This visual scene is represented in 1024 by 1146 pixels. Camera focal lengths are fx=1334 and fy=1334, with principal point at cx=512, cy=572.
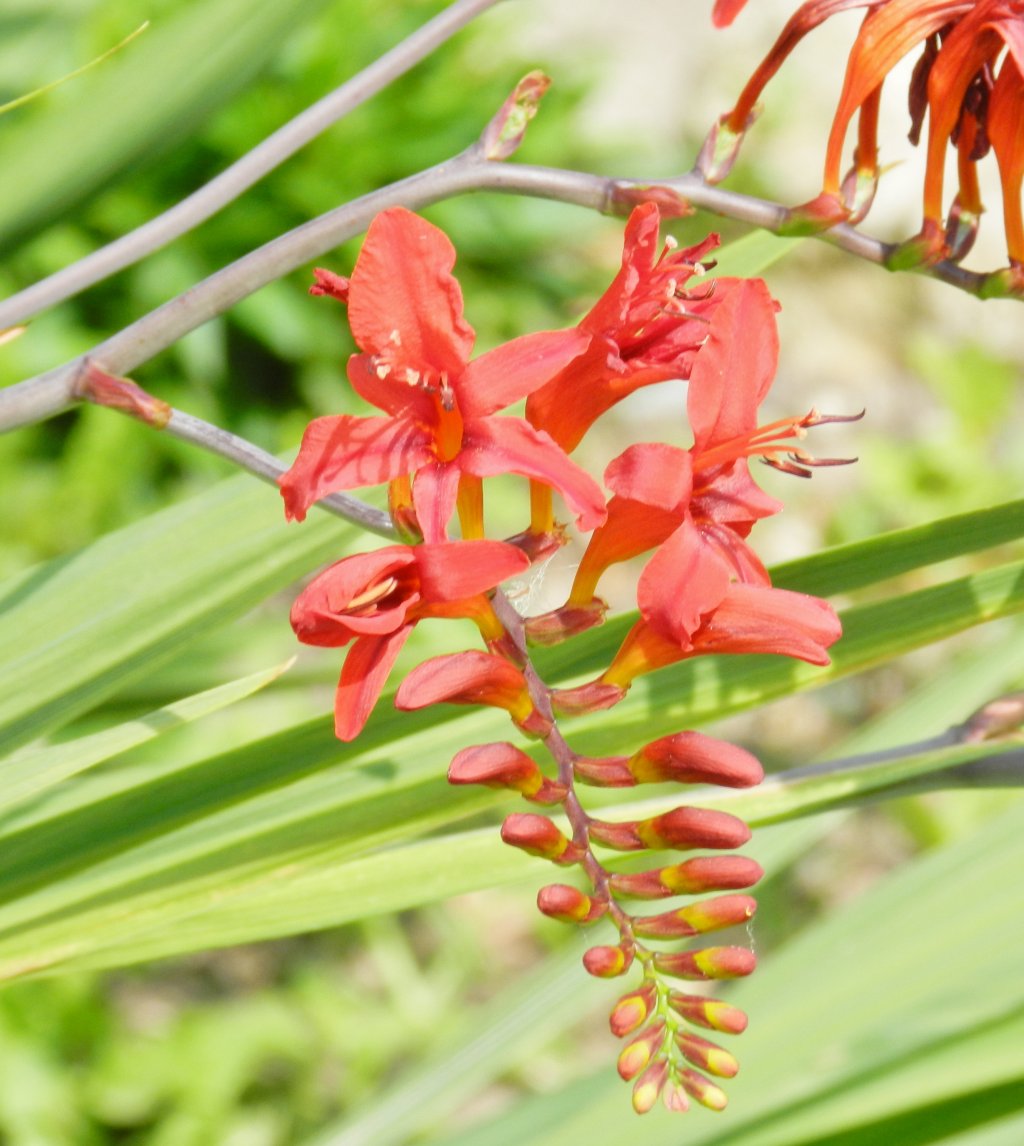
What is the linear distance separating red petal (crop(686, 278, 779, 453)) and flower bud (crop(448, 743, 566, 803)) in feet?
0.57

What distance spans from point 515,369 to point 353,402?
7.45 feet

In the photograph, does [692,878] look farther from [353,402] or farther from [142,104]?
[353,402]

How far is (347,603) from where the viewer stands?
0.58 meters

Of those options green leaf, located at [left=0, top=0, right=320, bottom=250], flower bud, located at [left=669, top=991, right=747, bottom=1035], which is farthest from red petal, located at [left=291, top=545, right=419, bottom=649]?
green leaf, located at [left=0, top=0, right=320, bottom=250]

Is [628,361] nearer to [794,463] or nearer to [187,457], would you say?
[794,463]

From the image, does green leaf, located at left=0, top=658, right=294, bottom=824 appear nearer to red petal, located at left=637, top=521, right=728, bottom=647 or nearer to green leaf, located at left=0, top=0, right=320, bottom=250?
red petal, located at left=637, top=521, right=728, bottom=647

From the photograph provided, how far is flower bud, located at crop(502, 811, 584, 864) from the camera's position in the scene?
0.61 metres

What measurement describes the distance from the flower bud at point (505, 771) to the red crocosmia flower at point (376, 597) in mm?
65

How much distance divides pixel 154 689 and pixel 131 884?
67cm

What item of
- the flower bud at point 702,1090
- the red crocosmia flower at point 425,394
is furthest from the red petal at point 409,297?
the flower bud at point 702,1090

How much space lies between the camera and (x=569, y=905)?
591 mm

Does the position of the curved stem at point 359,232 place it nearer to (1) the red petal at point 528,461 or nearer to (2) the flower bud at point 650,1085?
(1) the red petal at point 528,461

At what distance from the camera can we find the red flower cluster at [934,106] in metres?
0.68

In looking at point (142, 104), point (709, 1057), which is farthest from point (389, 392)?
point (142, 104)
